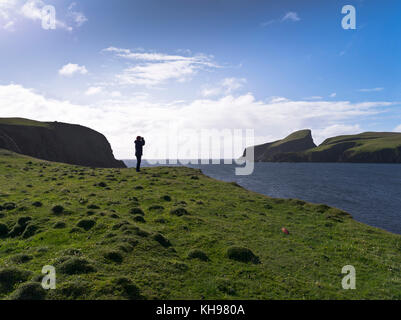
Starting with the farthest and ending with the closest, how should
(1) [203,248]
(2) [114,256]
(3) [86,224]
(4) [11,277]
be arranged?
(3) [86,224]
(1) [203,248]
(2) [114,256]
(4) [11,277]

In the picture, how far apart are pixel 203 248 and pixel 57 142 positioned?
129875 mm

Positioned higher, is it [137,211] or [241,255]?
[137,211]

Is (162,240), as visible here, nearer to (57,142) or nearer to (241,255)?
(241,255)

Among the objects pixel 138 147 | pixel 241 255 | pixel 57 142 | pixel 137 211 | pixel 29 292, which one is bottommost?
pixel 241 255

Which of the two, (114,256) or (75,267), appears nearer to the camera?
(75,267)

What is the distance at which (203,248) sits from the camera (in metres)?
16.1

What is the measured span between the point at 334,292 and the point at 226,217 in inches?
528

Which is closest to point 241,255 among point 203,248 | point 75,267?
point 203,248

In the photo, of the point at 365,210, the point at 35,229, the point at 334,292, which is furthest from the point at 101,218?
the point at 365,210

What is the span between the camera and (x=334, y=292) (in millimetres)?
11969

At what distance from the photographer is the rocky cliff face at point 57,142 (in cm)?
10131

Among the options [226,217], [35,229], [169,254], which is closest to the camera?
[169,254]
